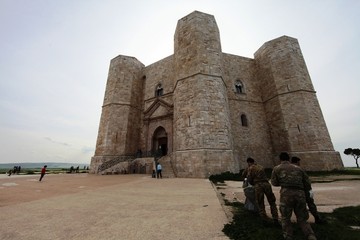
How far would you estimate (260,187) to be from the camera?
3.35 m

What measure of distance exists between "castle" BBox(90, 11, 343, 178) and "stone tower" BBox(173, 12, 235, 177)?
0.24 ft

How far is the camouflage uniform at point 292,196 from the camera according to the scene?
2442 millimetres

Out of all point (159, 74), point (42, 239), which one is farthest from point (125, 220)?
point (159, 74)

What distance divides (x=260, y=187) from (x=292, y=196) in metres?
0.74

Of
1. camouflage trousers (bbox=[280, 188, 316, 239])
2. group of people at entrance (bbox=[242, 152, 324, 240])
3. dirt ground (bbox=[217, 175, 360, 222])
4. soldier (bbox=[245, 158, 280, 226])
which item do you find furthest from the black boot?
camouflage trousers (bbox=[280, 188, 316, 239])

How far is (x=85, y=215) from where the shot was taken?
12.3 ft

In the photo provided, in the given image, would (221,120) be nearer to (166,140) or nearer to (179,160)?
(179,160)

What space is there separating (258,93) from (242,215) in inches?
723

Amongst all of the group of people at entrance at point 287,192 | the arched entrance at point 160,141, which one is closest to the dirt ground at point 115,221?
the group of people at entrance at point 287,192

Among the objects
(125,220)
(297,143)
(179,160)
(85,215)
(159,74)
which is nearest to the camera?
(125,220)

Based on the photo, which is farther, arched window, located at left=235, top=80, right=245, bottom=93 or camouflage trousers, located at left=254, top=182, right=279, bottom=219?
arched window, located at left=235, top=80, right=245, bottom=93

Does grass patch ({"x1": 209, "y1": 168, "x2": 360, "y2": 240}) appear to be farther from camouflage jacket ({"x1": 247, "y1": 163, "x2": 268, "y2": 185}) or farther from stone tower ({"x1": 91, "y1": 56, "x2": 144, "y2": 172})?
stone tower ({"x1": 91, "y1": 56, "x2": 144, "y2": 172})

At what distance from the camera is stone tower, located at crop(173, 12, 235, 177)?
38.8ft

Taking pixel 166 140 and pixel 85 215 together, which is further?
pixel 166 140
